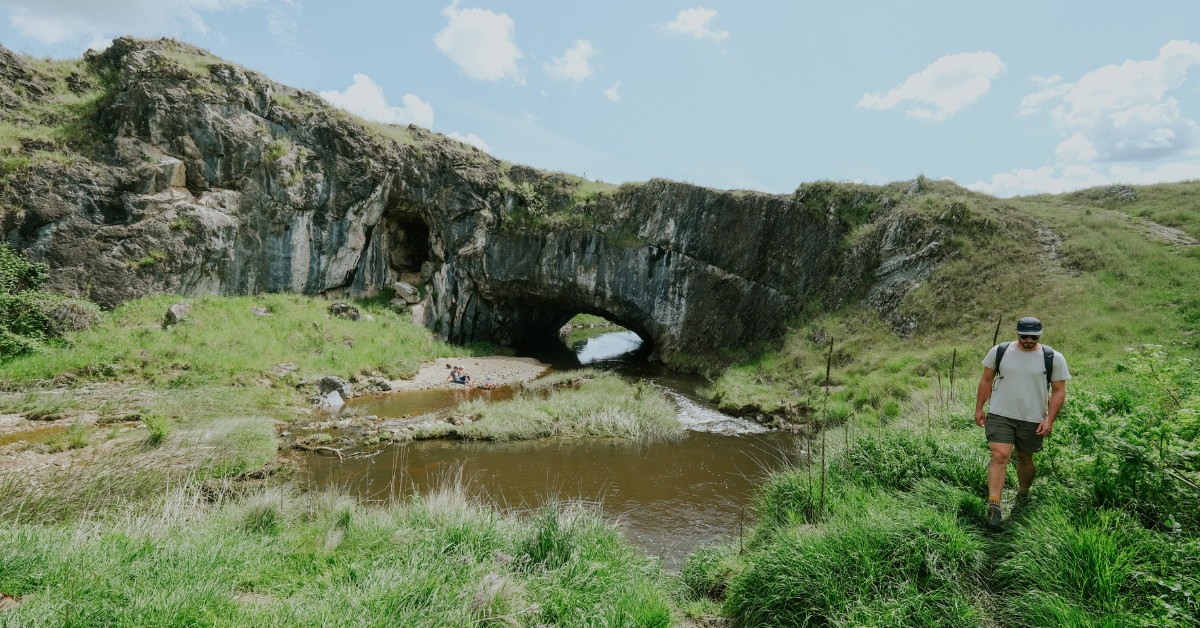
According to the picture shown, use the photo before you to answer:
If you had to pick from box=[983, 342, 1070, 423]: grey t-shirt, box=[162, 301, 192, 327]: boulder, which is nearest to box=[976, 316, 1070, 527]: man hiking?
box=[983, 342, 1070, 423]: grey t-shirt

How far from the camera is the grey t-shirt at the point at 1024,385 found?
434 centimetres

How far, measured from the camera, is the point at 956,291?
16.5 metres

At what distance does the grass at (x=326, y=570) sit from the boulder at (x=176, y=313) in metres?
14.7

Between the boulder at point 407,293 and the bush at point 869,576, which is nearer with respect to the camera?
the bush at point 869,576

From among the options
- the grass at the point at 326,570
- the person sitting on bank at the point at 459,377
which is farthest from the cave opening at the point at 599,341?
the grass at the point at 326,570

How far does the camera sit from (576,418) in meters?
12.9

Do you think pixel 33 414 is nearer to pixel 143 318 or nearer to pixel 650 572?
pixel 143 318

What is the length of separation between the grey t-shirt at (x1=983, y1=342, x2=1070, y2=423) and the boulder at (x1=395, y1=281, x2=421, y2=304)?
25.9 m

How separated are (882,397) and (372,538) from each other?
461 inches

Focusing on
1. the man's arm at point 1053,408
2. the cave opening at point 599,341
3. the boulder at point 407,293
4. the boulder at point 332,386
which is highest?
the boulder at point 407,293

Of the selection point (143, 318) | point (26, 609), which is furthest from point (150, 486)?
point (143, 318)

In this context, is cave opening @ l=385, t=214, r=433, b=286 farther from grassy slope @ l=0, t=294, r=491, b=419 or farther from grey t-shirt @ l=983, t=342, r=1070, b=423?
grey t-shirt @ l=983, t=342, r=1070, b=423

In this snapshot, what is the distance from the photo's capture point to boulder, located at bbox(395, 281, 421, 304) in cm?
2569

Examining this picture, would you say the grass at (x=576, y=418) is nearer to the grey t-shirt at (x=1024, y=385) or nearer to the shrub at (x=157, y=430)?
the shrub at (x=157, y=430)
